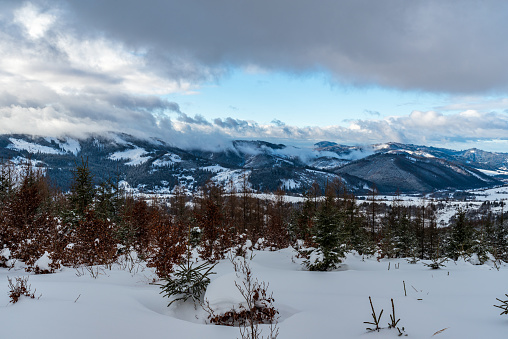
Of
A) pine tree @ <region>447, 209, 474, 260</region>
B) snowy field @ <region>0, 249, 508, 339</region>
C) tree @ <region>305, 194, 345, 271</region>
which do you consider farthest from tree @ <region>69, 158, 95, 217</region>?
pine tree @ <region>447, 209, 474, 260</region>

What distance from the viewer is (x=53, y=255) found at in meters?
10.3

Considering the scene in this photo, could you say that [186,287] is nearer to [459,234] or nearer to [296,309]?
[296,309]

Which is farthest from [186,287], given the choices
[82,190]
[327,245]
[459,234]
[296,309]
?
[459,234]

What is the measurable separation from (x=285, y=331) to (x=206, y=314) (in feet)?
6.55

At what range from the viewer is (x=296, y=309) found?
633cm

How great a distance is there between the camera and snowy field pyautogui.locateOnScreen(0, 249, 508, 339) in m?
4.52

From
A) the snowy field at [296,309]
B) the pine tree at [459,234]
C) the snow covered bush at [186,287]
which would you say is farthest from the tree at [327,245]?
the pine tree at [459,234]

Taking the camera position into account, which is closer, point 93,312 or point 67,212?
point 93,312

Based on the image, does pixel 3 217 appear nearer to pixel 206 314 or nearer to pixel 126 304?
pixel 126 304

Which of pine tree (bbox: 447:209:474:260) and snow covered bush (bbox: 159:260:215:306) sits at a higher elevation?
snow covered bush (bbox: 159:260:215:306)

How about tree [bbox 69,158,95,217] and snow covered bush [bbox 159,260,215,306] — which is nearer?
snow covered bush [bbox 159,260,215,306]

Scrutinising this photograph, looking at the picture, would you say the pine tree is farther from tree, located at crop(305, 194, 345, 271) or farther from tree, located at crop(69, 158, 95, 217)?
tree, located at crop(69, 158, 95, 217)

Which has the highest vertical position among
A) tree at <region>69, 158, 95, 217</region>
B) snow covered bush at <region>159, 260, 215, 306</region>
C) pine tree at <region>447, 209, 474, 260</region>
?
tree at <region>69, 158, 95, 217</region>

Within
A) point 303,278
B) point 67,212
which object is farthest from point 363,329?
point 67,212
